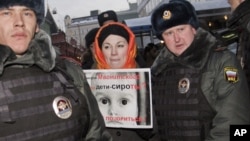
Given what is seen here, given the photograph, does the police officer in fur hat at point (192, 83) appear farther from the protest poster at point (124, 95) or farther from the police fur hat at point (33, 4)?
the police fur hat at point (33, 4)

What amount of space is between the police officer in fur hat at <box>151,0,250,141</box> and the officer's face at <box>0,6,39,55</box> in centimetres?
132

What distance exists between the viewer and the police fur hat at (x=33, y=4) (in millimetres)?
1990

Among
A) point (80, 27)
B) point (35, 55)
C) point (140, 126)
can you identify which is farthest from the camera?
point (80, 27)

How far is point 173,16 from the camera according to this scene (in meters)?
2.96

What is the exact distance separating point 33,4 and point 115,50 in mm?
1217

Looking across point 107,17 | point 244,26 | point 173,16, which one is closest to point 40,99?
point 173,16

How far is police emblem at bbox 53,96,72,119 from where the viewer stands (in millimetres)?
2016

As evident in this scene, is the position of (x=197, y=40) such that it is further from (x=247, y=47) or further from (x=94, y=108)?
(x=94, y=108)

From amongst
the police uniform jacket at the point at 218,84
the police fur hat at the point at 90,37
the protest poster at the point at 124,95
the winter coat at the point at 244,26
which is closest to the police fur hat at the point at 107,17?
the police fur hat at the point at 90,37

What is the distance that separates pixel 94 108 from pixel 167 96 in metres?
0.81

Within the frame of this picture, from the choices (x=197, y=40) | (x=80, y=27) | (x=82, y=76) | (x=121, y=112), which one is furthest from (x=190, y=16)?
(x=80, y=27)

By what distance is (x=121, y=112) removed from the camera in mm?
2984

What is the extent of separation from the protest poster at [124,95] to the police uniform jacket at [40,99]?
77 centimetres

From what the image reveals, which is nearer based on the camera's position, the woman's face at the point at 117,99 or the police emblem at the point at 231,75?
the police emblem at the point at 231,75
